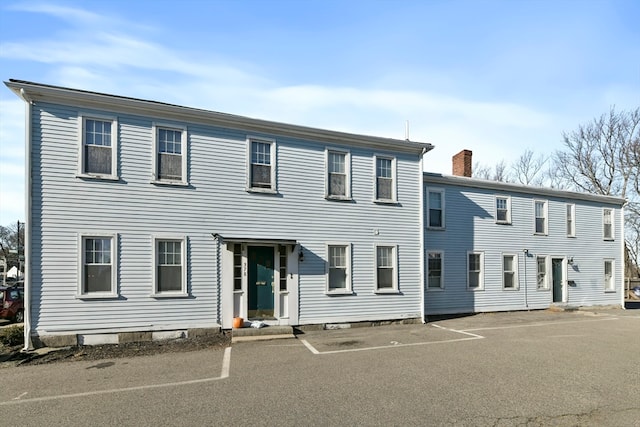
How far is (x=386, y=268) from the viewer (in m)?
14.0

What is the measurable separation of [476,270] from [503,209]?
3198mm

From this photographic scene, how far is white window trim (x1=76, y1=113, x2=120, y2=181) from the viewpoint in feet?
34.6

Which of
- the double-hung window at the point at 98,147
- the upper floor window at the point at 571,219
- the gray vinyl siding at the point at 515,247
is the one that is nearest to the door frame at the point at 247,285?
the double-hung window at the point at 98,147

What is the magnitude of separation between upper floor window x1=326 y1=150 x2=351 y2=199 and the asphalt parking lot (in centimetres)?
488

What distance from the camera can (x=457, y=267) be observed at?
54.0 feet

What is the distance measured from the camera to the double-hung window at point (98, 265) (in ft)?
34.2

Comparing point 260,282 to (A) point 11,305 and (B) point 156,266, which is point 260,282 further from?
(A) point 11,305

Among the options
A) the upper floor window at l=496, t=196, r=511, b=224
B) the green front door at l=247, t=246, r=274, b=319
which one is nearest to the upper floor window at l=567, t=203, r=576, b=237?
the upper floor window at l=496, t=196, r=511, b=224

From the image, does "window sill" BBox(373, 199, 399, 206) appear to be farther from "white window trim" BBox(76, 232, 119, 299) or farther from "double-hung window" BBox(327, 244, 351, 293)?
"white window trim" BBox(76, 232, 119, 299)

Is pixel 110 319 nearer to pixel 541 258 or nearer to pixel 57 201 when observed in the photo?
pixel 57 201

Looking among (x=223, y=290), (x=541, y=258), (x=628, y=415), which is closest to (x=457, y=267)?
(x=541, y=258)

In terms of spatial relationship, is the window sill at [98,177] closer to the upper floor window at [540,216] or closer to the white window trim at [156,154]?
the white window trim at [156,154]

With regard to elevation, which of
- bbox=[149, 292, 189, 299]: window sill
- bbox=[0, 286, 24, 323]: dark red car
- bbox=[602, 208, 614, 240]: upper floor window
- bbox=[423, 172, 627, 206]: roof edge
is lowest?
bbox=[0, 286, 24, 323]: dark red car

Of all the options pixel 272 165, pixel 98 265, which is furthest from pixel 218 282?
pixel 272 165
